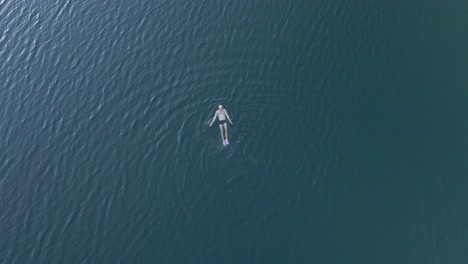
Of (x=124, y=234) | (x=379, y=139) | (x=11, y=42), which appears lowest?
(x=124, y=234)

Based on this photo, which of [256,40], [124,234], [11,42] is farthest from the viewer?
[11,42]

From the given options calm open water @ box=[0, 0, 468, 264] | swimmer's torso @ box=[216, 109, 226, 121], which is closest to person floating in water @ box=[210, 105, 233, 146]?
swimmer's torso @ box=[216, 109, 226, 121]

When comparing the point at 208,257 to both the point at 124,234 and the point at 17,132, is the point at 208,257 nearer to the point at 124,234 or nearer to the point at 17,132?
the point at 124,234

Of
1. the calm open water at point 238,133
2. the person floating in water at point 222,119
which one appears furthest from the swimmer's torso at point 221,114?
the calm open water at point 238,133

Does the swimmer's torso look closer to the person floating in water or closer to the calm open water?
the person floating in water

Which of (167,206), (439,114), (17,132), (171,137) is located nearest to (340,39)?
(439,114)

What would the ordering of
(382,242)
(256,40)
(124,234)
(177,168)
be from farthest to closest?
(256,40)
(177,168)
(124,234)
(382,242)

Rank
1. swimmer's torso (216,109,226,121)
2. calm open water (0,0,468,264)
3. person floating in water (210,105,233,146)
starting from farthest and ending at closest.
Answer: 1. swimmer's torso (216,109,226,121)
2. person floating in water (210,105,233,146)
3. calm open water (0,0,468,264)

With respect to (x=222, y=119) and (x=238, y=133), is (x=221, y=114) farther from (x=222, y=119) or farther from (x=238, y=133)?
(x=238, y=133)
